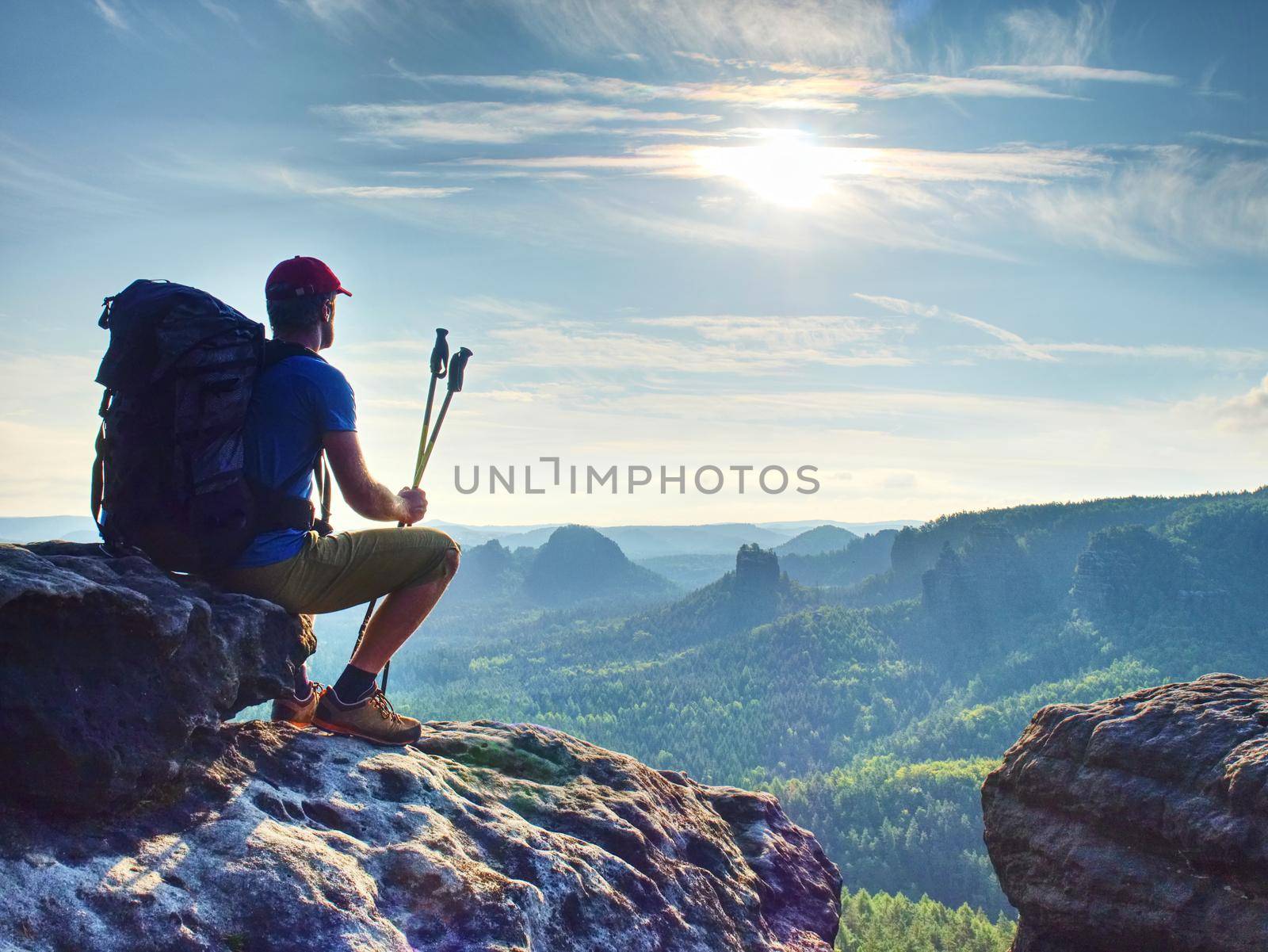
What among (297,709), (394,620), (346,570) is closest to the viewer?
(346,570)

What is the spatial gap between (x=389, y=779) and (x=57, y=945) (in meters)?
3.69

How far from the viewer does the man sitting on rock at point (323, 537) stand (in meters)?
8.09

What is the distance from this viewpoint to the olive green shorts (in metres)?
8.48

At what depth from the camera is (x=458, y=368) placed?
10875 mm

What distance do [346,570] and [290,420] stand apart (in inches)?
58.4

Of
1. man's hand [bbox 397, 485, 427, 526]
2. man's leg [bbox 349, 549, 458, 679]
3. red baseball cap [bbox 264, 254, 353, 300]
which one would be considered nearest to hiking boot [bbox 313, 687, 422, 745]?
man's leg [bbox 349, 549, 458, 679]

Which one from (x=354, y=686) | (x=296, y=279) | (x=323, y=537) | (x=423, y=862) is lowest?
(x=423, y=862)

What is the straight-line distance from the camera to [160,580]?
24.8 ft

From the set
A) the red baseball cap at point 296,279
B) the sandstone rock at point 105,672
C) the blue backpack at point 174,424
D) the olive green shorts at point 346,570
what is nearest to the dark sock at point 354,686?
the olive green shorts at point 346,570

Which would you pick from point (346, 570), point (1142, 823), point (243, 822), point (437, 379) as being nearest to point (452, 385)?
point (437, 379)

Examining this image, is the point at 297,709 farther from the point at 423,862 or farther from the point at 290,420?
the point at 290,420

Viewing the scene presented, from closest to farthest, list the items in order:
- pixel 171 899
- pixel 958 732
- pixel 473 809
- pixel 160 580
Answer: pixel 171 899 → pixel 160 580 → pixel 473 809 → pixel 958 732

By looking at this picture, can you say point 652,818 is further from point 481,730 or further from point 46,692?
point 46,692

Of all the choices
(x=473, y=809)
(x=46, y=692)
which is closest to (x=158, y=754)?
(x=46, y=692)
